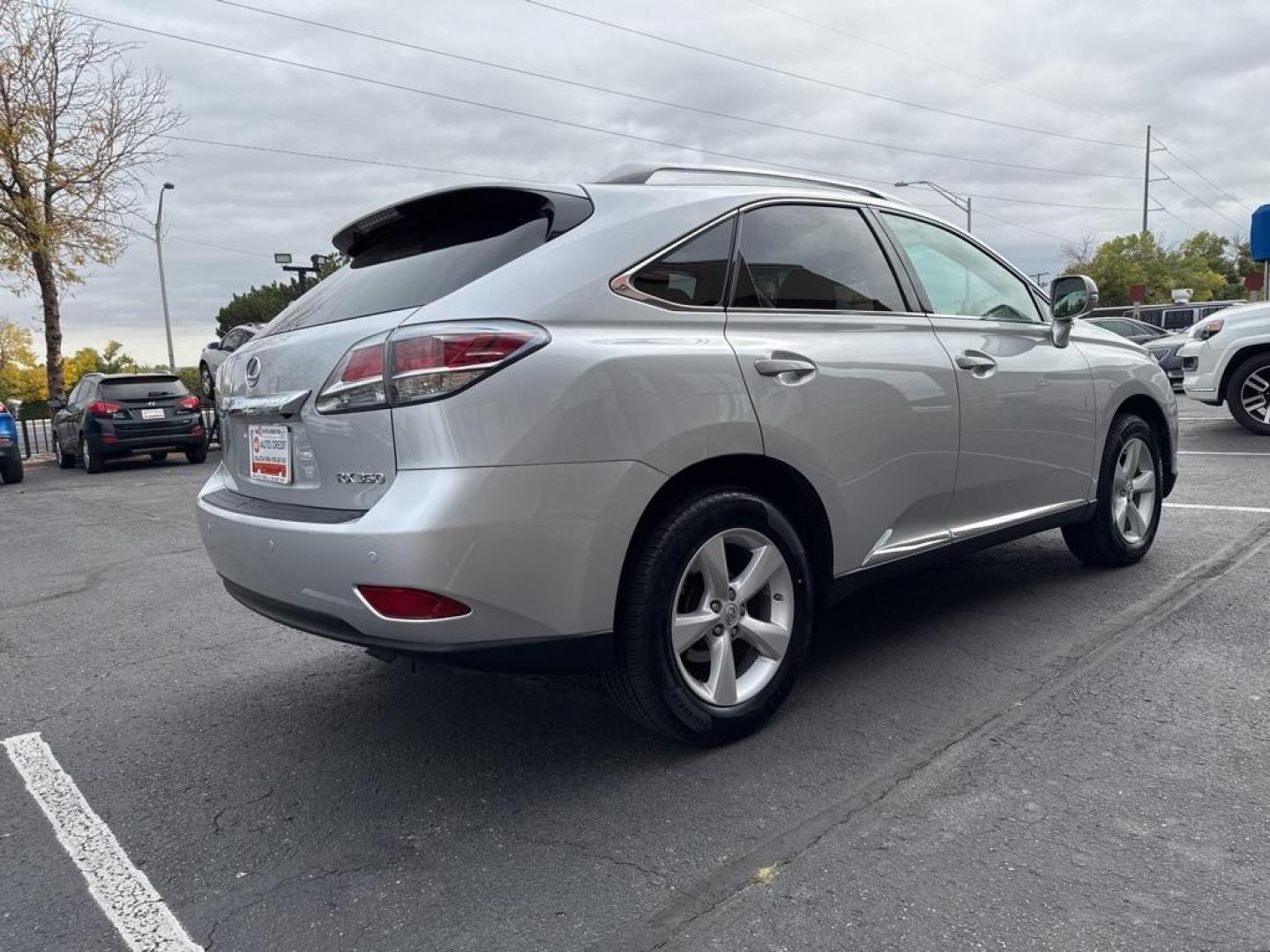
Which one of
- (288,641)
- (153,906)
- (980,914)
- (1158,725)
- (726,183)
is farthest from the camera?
(288,641)

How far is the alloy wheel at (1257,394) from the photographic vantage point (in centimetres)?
1059

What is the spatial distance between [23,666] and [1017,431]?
4259mm

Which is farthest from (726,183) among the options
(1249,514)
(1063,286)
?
(1249,514)

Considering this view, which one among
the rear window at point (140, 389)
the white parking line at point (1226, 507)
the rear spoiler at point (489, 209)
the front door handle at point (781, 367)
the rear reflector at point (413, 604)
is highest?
the rear spoiler at point (489, 209)

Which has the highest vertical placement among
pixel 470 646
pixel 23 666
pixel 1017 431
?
pixel 1017 431

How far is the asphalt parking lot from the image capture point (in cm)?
215

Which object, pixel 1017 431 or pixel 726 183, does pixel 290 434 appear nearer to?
pixel 726 183

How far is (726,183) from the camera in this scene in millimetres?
3334

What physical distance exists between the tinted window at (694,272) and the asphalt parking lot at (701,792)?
137 cm

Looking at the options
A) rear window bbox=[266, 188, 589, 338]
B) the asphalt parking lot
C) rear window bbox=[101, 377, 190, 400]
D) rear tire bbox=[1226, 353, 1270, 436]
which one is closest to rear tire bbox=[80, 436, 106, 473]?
rear window bbox=[101, 377, 190, 400]

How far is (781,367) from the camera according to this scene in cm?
302

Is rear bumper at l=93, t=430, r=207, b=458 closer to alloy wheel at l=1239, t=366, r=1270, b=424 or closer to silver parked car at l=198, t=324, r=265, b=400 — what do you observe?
silver parked car at l=198, t=324, r=265, b=400

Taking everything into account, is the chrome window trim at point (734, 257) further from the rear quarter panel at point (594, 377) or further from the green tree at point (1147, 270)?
the green tree at point (1147, 270)

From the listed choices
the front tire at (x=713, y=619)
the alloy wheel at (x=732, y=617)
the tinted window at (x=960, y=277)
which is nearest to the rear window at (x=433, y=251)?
the front tire at (x=713, y=619)
